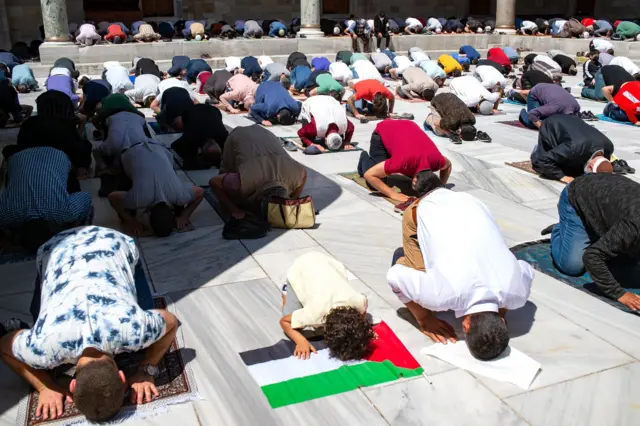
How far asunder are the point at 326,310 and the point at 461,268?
77 cm

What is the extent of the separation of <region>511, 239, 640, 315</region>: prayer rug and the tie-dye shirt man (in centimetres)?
292

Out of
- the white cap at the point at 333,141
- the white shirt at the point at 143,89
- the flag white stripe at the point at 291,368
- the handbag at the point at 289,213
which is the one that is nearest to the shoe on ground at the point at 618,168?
the white cap at the point at 333,141

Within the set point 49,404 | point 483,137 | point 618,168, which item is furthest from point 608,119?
point 49,404

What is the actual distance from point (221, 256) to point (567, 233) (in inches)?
103

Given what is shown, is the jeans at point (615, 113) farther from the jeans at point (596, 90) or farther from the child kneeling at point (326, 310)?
the child kneeling at point (326, 310)

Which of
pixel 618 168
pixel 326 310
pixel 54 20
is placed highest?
pixel 54 20

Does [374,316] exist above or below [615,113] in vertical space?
below

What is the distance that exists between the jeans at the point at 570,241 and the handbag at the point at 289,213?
209 cm

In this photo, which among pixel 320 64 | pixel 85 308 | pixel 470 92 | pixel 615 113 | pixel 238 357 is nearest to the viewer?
pixel 85 308

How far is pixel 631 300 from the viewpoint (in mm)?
4293

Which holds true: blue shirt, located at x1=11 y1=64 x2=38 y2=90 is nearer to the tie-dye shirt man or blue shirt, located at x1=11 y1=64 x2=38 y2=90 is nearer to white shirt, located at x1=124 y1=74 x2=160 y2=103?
white shirt, located at x1=124 y1=74 x2=160 y2=103

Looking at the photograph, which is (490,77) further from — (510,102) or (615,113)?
(615,113)

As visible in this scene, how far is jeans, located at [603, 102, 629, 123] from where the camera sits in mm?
10977

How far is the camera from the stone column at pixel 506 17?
23.3m
